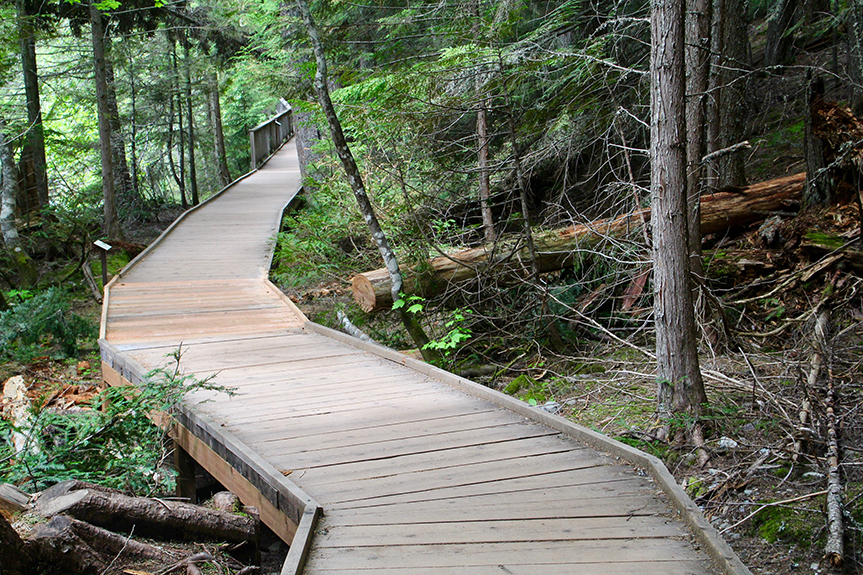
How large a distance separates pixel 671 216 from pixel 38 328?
888 cm

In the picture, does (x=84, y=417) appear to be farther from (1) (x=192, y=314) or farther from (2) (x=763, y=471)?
(2) (x=763, y=471)

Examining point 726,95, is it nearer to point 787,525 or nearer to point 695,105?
point 695,105

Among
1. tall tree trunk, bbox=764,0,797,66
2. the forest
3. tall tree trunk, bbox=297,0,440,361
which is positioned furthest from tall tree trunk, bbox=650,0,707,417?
tall tree trunk, bbox=764,0,797,66

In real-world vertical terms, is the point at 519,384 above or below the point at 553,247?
below

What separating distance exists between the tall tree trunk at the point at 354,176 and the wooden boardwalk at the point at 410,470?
23.9 inches

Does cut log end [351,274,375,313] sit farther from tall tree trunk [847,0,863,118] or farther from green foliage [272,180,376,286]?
tall tree trunk [847,0,863,118]

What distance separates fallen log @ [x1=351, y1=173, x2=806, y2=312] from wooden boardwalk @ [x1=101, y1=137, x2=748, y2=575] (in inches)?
31.7

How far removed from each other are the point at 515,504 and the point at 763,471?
7.44 ft

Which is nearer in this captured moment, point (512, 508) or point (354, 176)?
point (512, 508)

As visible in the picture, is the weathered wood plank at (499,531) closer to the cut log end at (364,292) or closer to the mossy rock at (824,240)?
the cut log end at (364,292)

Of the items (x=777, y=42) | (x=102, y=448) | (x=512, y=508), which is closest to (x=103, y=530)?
(x=102, y=448)

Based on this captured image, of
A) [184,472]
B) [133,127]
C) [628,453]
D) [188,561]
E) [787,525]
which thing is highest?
[133,127]

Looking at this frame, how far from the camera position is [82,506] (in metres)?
3.30

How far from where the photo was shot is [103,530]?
10.5ft
